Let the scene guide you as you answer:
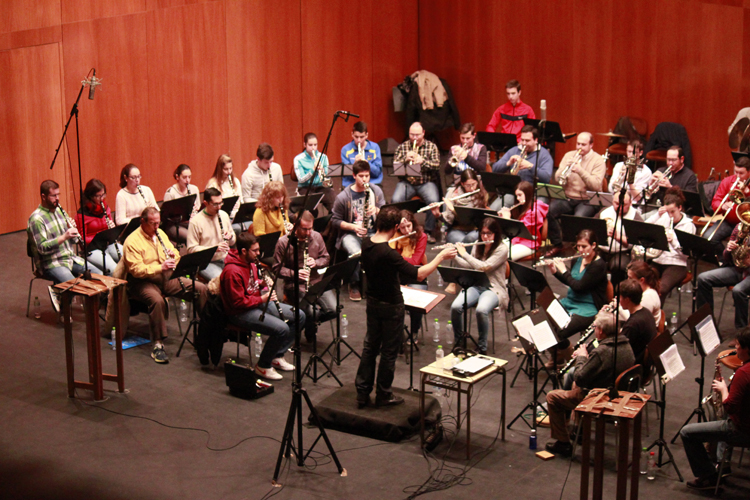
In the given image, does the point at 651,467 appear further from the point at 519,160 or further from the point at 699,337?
the point at 519,160

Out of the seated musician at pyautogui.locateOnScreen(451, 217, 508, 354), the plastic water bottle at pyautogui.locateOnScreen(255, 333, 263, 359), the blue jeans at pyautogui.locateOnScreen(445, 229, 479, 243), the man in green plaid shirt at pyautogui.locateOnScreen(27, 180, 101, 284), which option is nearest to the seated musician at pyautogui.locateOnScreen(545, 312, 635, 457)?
the seated musician at pyautogui.locateOnScreen(451, 217, 508, 354)

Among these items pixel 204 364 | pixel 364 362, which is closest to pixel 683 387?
pixel 364 362

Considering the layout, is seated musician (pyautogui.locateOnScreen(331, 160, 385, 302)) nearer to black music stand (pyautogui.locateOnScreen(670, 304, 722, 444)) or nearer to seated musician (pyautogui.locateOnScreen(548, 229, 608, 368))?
seated musician (pyautogui.locateOnScreen(548, 229, 608, 368))

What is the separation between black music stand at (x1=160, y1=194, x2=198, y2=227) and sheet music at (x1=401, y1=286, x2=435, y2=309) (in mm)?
2963

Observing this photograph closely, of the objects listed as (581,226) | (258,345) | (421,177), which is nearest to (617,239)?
(581,226)

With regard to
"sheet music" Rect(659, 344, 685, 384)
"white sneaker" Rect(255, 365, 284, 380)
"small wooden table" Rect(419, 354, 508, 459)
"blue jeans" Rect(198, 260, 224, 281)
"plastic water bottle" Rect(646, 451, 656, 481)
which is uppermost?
"blue jeans" Rect(198, 260, 224, 281)

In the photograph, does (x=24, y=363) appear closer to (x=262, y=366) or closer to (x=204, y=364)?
(x=204, y=364)

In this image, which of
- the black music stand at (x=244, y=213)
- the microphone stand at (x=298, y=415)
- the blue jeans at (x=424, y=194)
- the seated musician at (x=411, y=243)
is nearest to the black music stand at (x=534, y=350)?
the microphone stand at (x=298, y=415)

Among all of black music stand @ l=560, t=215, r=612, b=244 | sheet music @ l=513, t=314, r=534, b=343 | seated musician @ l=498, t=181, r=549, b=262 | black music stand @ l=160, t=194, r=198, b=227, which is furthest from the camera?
seated musician @ l=498, t=181, r=549, b=262

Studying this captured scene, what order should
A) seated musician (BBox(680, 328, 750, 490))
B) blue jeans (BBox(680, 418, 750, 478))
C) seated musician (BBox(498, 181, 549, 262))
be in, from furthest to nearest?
seated musician (BBox(498, 181, 549, 262)) < blue jeans (BBox(680, 418, 750, 478)) < seated musician (BBox(680, 328, 750, 490))

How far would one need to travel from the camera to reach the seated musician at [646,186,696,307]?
8078 millimetres

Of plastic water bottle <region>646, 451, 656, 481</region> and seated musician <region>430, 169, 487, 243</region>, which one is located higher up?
seated musician <region>430, 169, 487, 243</region>

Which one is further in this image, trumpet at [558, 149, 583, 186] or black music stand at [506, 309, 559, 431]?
trumpet at [558, 149, 583, 186]

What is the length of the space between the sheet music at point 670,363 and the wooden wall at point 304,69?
7439 millimetres
